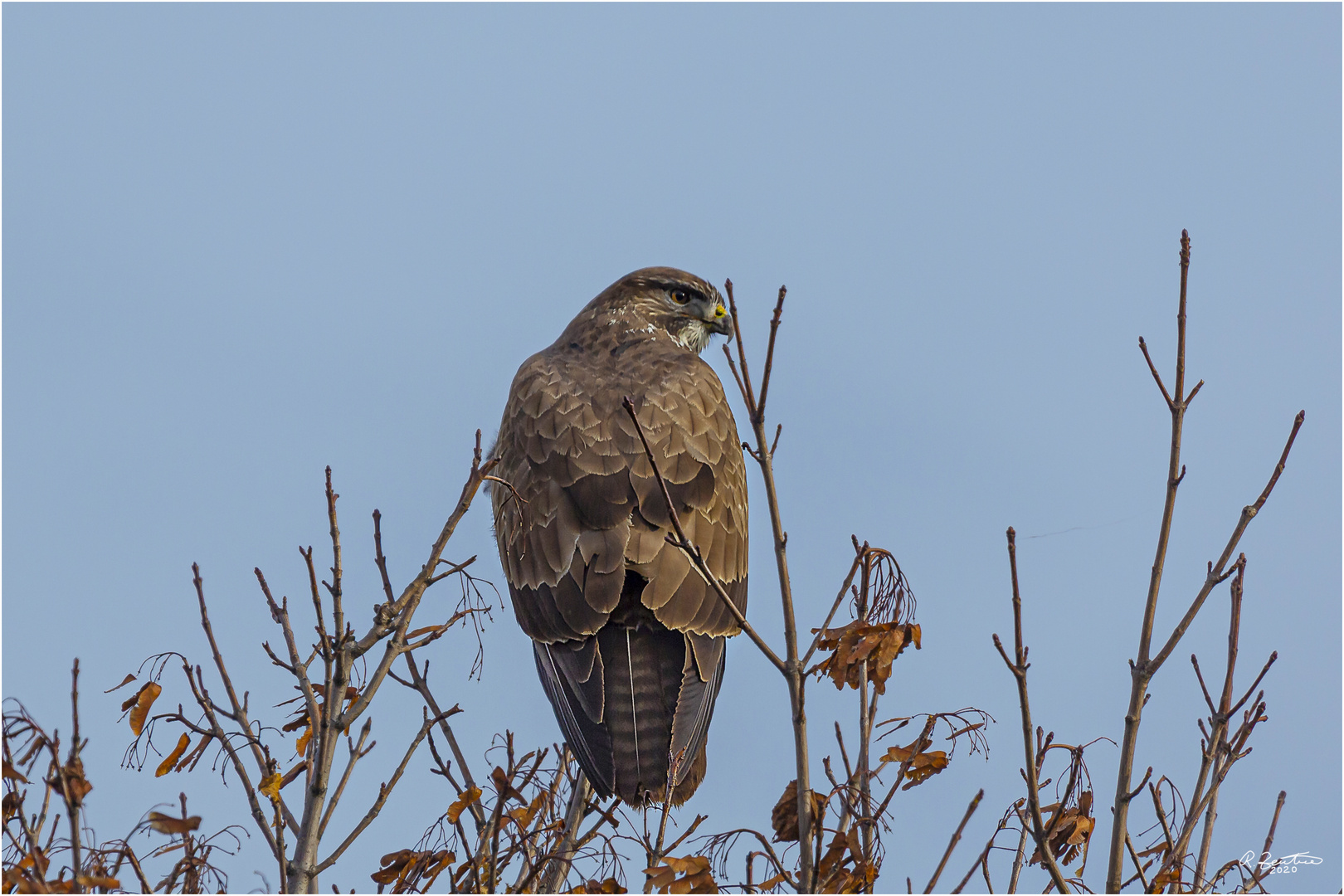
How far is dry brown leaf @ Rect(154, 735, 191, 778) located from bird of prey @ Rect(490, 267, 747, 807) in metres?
1.54

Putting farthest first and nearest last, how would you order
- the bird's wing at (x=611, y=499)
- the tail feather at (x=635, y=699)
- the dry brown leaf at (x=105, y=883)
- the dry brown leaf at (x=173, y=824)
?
the bird's wing at (x=611, y=499), the tail feather at (x=635, y=699), the dry brown leaf at (x=105, y=883), the dry brown leaf at (x=173, y=824)

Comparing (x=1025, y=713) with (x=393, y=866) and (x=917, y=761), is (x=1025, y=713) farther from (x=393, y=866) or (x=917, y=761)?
A: (x=393, y=866)

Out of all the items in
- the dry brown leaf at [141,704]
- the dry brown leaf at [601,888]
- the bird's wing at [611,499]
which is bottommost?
the dry brown leaf at [601,888]

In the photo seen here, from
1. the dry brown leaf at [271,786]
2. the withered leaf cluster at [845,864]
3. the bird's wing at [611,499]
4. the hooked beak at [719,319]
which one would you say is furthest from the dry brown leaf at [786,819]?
the hooked beak at [719,319]

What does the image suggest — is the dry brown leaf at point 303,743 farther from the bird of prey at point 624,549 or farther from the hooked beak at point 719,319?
the hooked beak at point 719,319

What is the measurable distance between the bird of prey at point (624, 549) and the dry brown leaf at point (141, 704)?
1.63 meters

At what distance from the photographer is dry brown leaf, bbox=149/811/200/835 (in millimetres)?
2768

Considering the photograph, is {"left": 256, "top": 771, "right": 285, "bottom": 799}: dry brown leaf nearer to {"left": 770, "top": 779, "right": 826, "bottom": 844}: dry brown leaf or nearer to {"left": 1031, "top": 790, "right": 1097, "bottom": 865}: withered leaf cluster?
{"left": 770, "top": 779, "right": 826, "bottom": 844}: dry brown leaf

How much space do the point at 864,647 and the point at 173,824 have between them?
2020 mm

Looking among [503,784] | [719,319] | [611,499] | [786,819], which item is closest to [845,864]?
[786,819]

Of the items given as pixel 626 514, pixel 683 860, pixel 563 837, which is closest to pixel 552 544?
pixel 626 514

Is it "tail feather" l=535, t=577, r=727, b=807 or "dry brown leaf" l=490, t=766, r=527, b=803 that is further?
"tail feather" l=535, t=577, r=727, b=807

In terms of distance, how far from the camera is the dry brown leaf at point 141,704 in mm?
4000

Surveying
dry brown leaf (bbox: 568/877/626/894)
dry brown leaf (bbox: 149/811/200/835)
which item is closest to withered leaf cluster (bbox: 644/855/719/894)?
dry brown leaf (bbox: 568/877/626/894)
